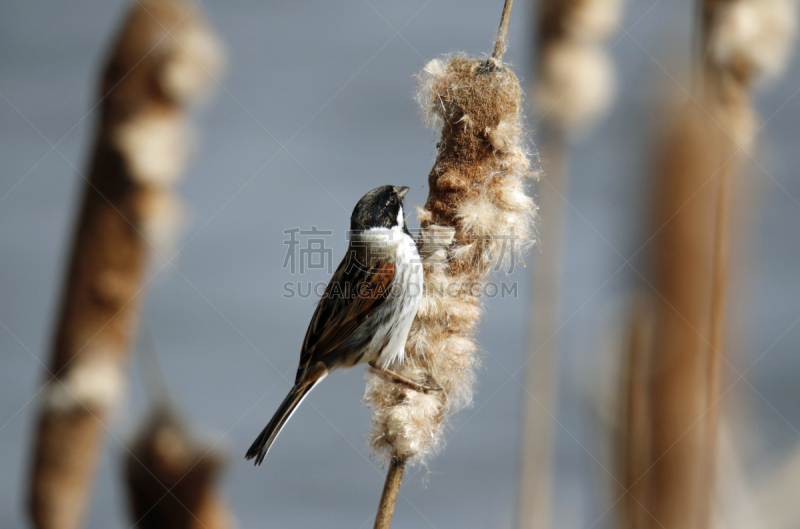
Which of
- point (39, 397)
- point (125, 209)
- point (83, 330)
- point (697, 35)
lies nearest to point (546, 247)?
point (697, 35)

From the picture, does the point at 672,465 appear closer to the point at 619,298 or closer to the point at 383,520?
the point at 619,298

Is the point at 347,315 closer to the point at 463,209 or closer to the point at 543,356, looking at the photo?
the point at 463,209

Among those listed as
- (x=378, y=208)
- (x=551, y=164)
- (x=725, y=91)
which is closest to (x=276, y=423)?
(x=378, y=208)

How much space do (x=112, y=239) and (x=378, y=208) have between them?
4.53ft

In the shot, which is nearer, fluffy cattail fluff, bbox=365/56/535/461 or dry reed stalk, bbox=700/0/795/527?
dry reed stalk, bbox=700/0/795/527

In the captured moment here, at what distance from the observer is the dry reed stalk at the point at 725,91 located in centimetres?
118

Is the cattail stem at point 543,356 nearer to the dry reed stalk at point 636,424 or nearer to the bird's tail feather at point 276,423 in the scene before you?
the dry reed stalk at point 636,424

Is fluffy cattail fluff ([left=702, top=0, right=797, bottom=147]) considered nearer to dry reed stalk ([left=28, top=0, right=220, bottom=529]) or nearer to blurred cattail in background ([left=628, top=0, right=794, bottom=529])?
blurred cattail in background ([left=628, top=0, right=794, bottom=529])

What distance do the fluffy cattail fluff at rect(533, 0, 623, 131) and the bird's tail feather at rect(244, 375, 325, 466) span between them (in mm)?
1470

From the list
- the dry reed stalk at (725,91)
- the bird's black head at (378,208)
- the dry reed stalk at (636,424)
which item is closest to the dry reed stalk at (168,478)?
the dry reed stalk at (636,424)

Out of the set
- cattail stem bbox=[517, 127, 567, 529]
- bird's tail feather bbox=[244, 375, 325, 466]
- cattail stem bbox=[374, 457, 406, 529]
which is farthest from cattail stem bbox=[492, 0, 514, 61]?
bird's tail feather bbox=[244, 375, 325, 466]

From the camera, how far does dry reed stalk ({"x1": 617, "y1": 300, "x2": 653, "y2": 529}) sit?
116 cm

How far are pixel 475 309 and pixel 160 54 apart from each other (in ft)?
3.90

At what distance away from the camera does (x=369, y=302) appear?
266cm
